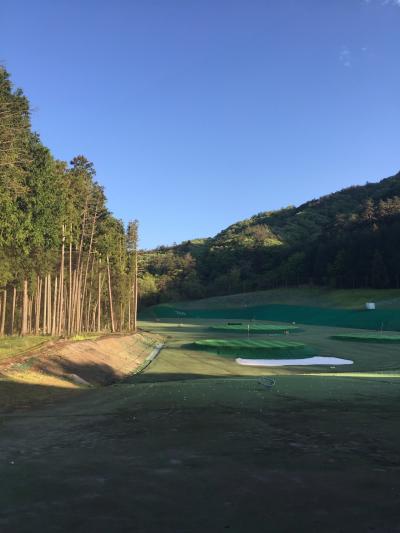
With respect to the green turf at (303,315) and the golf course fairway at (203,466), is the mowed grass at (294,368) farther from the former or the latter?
the green turf at (303,315)

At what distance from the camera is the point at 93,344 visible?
27.7m

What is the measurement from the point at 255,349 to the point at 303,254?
102 meters

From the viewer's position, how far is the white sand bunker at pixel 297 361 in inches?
1220

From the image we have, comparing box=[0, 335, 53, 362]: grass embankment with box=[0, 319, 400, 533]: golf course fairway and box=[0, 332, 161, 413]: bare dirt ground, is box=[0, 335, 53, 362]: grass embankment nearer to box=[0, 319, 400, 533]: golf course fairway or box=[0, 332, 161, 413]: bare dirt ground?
box=[0, 332, 161, 413]: bare dirt ground

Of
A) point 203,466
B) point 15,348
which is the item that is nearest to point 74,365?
point 15,348

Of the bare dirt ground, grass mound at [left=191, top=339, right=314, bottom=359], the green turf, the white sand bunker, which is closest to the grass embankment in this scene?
the bare dirt ground

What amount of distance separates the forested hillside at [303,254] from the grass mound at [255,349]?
7612cm

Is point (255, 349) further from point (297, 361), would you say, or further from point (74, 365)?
point (74, 365)

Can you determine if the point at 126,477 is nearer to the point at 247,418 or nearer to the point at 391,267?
the point at 247,418

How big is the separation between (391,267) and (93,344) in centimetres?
9252

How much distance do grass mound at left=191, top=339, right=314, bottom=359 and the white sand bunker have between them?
4.10ft

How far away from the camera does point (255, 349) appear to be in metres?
36.4

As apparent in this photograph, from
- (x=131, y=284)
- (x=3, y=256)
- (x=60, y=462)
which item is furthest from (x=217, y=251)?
(x=60, y=462)

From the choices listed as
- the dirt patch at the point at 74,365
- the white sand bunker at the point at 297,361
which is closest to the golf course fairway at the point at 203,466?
the dirt patch at the point at 74,365
